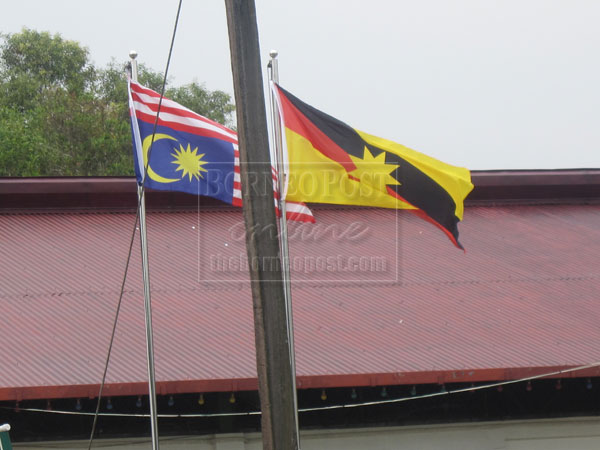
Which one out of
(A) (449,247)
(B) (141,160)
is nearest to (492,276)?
(A) (449,247)

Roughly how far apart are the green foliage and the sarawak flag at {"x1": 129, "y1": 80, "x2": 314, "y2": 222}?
1804 centimetres

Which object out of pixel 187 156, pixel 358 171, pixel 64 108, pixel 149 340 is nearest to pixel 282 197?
pixel 358 171

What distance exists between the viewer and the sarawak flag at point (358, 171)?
727 cm

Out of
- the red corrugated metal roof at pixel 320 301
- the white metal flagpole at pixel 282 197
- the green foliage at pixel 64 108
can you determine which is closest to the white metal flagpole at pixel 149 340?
the red corrugated metal roof at pixel 320 301

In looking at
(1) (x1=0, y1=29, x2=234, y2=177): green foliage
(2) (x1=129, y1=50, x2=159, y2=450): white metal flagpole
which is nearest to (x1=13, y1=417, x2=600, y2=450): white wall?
(2) (x1=129, y1=50, x2=159, y2=450): white metal flagpole

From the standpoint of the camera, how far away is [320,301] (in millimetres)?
9258

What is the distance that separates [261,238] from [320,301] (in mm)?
3284

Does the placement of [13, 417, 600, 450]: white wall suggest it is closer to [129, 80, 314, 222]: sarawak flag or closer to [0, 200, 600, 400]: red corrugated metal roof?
[0, 200, 600, 400]: red corrugated metal roof

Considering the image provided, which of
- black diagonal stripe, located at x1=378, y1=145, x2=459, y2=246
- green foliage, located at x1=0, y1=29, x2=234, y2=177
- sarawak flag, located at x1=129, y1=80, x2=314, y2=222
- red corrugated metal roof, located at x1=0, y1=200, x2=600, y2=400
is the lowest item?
red corrugated metal roof, located at x1=0, y1=200, x2=600, y2=400

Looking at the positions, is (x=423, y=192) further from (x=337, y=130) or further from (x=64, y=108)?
(x=64, y=108)

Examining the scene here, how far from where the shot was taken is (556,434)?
8.97 meters

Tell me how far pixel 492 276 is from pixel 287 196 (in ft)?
12.2

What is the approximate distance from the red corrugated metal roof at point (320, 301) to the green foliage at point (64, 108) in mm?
15348

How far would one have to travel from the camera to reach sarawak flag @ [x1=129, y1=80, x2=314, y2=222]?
7520 millimetres
